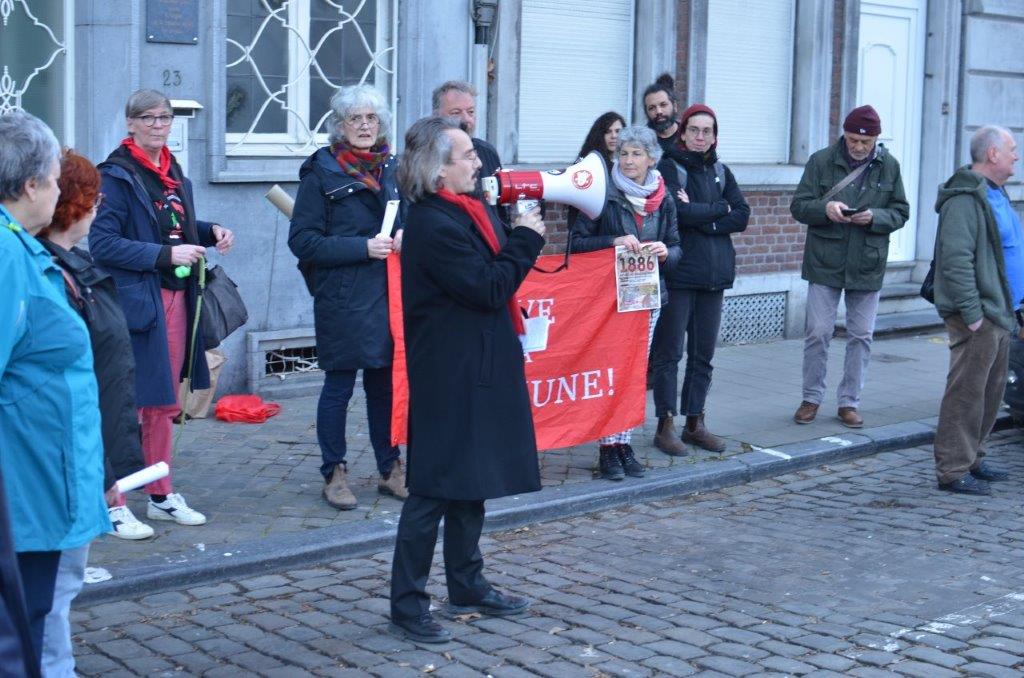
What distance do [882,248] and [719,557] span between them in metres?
3.27

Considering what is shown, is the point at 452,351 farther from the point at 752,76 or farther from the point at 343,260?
the point at 752,76

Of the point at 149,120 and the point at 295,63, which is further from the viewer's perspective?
the point at 295,63

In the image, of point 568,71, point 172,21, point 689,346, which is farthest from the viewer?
point 568,71

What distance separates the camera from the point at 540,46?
1148 cm

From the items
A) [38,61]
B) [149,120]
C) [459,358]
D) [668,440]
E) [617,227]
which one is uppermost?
[38,61]

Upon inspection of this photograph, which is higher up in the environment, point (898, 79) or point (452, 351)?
point (898, 79)

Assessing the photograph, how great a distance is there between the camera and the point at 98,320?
14.8ft

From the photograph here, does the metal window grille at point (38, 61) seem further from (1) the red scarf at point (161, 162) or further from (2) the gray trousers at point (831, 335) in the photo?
(2) the gray trousers at point (831, 335)

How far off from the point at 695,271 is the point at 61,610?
15.8 feet

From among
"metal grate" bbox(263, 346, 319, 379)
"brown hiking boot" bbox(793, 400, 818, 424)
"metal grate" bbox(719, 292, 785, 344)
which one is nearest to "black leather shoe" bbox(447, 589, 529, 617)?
"brown hiking boot" bbox(793, 400, 818, 424)

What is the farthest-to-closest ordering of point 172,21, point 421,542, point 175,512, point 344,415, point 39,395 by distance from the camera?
point 172,21, point 344,415, point 175,512, point 421,542, point 39,395

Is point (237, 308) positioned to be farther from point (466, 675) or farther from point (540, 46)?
point (540, 46)

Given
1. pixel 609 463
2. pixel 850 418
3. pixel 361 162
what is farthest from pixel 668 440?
pixel 361 162

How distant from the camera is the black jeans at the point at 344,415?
7172 millimetres
